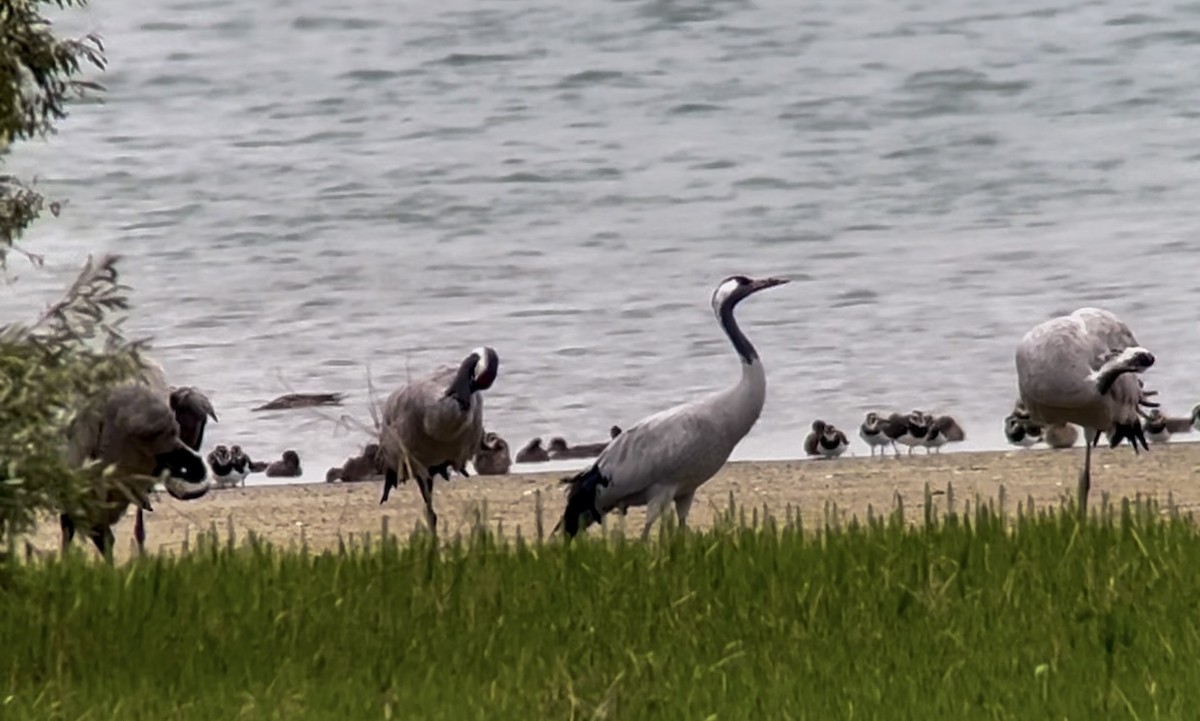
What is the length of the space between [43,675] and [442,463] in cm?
700

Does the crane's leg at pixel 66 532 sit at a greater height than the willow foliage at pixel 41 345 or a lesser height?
lesser

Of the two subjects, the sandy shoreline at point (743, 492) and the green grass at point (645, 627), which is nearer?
the green grass at point (645, 627)

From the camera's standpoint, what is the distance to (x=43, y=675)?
8.39 metres

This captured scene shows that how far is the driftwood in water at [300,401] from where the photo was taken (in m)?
22.3

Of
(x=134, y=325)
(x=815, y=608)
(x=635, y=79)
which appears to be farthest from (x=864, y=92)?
(x=815, y=608)

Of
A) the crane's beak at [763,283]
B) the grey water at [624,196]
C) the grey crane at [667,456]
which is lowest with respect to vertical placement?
the grey crane at [667,456]

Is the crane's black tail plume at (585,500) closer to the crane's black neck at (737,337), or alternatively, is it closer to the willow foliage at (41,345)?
the crane's black neck at (737,337)

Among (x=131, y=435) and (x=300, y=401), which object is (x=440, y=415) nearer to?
(x=131, y=435)

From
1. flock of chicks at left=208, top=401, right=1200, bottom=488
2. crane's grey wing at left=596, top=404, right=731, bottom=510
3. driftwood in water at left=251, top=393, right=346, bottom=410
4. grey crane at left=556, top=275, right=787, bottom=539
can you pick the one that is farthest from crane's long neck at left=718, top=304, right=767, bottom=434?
driftwood in water at left=251, top=393, right=346, bottom=410

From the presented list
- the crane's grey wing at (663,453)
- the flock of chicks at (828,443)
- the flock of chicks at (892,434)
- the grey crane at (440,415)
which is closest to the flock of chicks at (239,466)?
the flock of chicks at (828,443)

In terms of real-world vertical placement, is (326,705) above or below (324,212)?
below

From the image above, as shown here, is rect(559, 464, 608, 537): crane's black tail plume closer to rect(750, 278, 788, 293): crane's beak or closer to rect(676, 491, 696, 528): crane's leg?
rect(676, 491, 696, 528): crane's leg

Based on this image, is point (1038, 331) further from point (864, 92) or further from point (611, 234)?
point (864, 92)

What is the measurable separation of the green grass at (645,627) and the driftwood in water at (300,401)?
11957 mm
